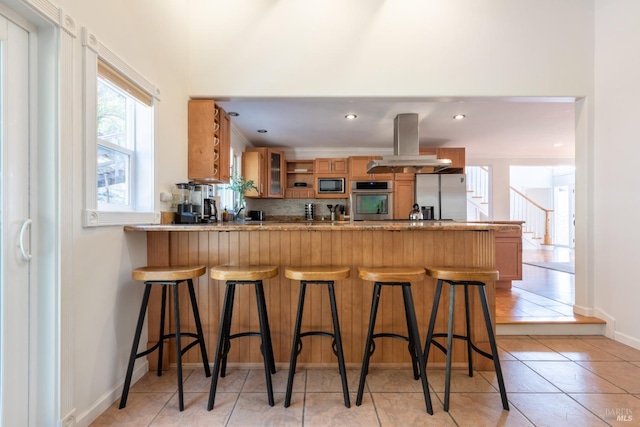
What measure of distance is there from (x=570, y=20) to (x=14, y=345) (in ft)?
14.5

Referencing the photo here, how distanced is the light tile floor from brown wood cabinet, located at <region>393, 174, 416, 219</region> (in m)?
3.20

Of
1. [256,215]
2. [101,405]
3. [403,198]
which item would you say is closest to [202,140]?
[101,405]

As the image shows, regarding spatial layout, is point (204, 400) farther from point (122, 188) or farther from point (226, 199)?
point (226, 199)

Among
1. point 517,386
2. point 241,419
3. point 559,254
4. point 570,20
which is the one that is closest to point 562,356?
point 517,386

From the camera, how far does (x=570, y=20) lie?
2613 mm

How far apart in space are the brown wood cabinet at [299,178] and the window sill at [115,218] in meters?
3.50

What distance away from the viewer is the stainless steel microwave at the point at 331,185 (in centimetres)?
540

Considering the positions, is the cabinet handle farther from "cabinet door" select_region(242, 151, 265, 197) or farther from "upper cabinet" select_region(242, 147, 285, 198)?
"cabinet door" select_region(242, 151, 265, 197)

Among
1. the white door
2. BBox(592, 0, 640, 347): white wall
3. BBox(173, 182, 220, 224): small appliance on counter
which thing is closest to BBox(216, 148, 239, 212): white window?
BBox(173, 182, 220, 224): small appliance on counter

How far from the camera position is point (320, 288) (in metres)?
2.03

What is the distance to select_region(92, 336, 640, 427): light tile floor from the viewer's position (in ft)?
4.94

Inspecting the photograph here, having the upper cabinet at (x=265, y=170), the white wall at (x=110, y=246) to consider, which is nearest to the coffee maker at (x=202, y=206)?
the white wall at (x=110, y=246)

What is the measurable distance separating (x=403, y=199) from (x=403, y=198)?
2cm

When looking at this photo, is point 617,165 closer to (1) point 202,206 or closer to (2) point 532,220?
(1) point 202,206
